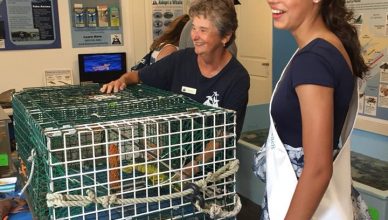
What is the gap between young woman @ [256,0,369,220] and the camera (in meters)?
0.86

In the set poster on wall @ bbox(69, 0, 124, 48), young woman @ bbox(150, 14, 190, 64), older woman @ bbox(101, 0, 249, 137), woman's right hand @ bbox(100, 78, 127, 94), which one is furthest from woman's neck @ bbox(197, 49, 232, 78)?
poster on wall @ bbox(69, 0, 124, 48)

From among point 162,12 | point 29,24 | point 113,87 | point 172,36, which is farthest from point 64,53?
point 113,87

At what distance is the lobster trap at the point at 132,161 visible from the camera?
0.73 metres

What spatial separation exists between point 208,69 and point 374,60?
3.19 feet

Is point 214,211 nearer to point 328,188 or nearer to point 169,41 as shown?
point 328,188

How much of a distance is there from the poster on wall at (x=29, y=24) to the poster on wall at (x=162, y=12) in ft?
2.81

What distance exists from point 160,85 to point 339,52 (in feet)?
2.65

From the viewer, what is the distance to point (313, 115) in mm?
849

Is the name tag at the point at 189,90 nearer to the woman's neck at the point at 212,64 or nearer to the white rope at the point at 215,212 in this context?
the woman's neck at the point at 212,64

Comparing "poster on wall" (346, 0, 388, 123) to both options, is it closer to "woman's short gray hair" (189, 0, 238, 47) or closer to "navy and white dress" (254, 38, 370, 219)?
"woman's short gray hair" (189, 0, 238, 47)

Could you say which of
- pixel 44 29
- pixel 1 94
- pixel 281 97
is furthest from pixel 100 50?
pixel 281 97

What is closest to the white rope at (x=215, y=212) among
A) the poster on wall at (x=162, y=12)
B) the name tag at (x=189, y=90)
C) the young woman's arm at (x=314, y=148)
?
the young woman's arm at (x=314, y=148)

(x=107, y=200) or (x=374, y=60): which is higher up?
(x=374, y=60)

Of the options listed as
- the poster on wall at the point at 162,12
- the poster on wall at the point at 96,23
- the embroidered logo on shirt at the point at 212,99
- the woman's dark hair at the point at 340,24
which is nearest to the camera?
the woman's dark hair at the point at 340,24
